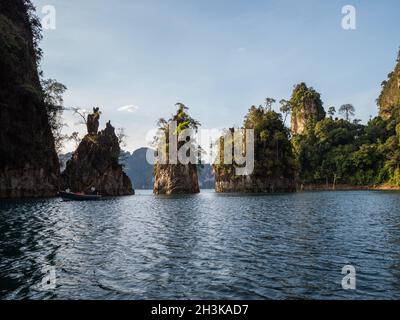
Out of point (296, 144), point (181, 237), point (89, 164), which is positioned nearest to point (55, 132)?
point (89, 164)

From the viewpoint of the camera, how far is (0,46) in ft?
142

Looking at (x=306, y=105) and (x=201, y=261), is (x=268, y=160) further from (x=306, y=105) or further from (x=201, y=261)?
(x=201, y=261)

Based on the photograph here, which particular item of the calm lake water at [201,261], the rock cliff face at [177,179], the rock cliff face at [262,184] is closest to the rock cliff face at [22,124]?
the rock cliff face at [177,179]

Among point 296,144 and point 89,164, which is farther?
point 296,144

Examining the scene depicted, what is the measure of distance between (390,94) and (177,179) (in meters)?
102

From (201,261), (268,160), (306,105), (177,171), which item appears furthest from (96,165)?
(306,105)

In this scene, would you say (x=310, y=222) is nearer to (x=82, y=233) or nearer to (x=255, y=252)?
(x=255, y=252)

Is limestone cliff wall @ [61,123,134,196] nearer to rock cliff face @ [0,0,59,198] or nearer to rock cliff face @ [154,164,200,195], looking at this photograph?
rock cliff face @ [154,164,200,195]

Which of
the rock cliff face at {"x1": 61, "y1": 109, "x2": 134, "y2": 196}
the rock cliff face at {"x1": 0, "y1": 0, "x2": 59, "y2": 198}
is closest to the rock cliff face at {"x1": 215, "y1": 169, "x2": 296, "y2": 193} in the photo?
the rock cliff face at {"x1": 61, "y1": 109, "x2": 134, "y2": 196}

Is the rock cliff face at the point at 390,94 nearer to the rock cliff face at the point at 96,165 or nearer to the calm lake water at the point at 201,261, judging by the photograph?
the rock cliff face at the point at 96,165

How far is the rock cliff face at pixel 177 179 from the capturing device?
314 ft

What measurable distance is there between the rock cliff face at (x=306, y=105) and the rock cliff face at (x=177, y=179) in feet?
254

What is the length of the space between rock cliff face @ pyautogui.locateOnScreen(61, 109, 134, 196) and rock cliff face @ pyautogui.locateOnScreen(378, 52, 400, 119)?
100774 mm

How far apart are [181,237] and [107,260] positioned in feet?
22.2
